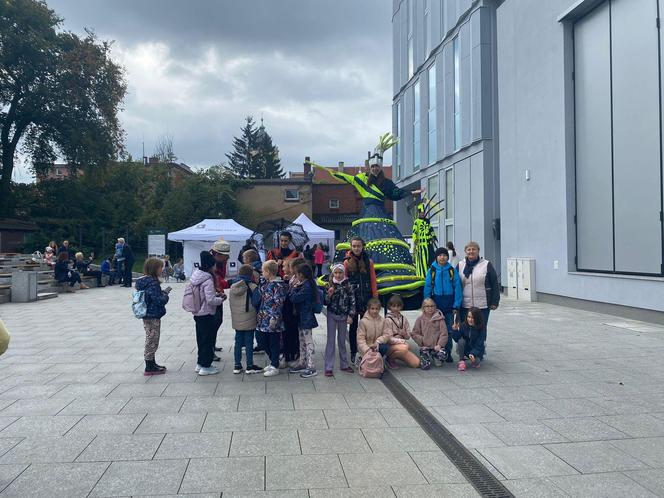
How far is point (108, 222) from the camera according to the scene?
3941 cm

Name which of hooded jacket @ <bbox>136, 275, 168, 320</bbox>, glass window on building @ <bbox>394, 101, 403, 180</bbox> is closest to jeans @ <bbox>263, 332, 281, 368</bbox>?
hooded jacket @ <bbox>136, 275, 168, 320</bbox>

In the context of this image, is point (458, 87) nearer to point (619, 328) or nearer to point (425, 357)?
point (619, 328)

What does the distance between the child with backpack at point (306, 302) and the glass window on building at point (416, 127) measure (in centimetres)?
2164

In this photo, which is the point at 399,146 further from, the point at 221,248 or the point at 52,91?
the point at 221,248

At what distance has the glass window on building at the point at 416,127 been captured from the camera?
1099 inches

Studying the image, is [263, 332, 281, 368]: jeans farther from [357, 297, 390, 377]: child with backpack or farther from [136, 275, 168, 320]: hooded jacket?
[136, 275, 168, 320]: hooded jacket

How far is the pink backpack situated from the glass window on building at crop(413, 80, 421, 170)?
70.9 feet

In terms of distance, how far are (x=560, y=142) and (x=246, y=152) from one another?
2557 inches

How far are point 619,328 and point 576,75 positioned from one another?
23.6ft

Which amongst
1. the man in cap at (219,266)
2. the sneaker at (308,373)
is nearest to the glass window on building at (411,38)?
the man in cap at (219,266)

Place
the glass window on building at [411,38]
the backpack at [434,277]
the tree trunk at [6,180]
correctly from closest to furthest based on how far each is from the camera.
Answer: the backpack at [434,277], the glass window on building at [411,38], the tree trunk at [6,180]

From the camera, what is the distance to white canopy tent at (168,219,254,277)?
1063 inches

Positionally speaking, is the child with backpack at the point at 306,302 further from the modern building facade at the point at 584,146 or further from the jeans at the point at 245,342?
the modern building facade at the point at 584,146

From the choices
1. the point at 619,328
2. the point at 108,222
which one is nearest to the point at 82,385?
the point at 619,328
